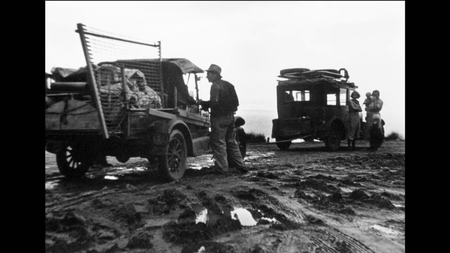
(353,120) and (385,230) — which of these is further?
(353,120)

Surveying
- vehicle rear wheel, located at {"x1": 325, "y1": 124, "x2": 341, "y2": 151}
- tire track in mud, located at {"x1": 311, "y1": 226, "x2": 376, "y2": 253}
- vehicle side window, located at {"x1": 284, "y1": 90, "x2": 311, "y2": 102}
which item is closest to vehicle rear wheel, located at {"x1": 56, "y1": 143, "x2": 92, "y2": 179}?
vehicle side window, located at {"x1": 284, "y1": 90, "x2": 311, "y2": 102}

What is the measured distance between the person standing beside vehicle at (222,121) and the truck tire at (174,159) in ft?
1.44

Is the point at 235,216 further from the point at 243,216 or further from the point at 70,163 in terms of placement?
the point at 70,163

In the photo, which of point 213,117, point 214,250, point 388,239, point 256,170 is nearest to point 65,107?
point 213,117

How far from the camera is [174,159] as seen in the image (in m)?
4.80

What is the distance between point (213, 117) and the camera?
15.7 feet

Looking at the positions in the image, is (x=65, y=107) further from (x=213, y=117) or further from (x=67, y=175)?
(x=213, y=117)

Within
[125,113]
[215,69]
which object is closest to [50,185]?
[125,113]

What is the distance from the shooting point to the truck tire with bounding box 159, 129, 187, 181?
4566 millimetres

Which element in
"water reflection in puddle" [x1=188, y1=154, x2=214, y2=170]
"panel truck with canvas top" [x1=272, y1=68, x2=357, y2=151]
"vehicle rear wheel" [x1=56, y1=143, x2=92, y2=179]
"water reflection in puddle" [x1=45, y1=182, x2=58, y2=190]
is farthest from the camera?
"water reflection in puddle" [x1=188, y1=154, x2=214, y2=170]

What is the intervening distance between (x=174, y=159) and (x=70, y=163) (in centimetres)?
174

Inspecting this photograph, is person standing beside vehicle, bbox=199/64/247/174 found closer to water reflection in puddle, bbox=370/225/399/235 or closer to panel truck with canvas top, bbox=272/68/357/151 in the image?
panel truck with canvas top, bbox=272/68/357/151

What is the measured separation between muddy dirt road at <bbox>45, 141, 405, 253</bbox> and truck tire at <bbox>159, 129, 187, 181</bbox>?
0.16 m

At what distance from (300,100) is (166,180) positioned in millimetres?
2048
